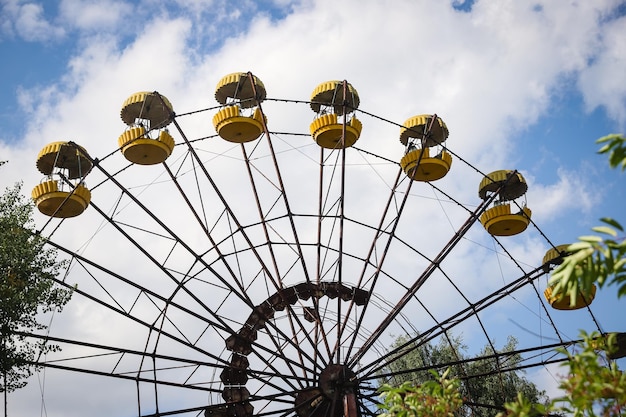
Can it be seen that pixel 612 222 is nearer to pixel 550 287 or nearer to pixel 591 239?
pixel 591 239

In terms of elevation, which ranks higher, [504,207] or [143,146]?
[143,146]

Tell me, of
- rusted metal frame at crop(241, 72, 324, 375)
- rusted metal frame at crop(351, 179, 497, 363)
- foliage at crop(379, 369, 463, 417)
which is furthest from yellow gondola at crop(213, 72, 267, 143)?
foliage at crop(379, 369, 463, 417)

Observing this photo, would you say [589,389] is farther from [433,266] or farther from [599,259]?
[433,266]

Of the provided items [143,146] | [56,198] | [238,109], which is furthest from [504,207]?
[56,198]

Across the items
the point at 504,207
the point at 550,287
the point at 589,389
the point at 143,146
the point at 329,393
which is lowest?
the point at 589,389

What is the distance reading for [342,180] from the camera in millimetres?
17844

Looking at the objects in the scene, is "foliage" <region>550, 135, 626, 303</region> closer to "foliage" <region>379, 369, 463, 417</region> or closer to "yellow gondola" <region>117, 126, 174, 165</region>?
"foliage" <region>379, 369, 463, 417</region>

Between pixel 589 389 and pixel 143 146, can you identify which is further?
pixel 143 146

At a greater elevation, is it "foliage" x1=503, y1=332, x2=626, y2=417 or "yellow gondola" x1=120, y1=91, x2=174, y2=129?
"yellow gondola" x1=120, y1=91, x2=174, y2=129

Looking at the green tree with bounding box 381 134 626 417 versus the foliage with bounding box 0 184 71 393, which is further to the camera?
the foliage with bounding box 0 184 71 393

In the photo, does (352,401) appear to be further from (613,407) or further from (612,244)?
(612,244)

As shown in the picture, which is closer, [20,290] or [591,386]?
[591,386]

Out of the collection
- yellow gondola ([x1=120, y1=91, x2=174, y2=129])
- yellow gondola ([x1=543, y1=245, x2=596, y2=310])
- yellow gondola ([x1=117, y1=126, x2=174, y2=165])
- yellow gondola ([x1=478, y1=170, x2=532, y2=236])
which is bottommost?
yellow gondola ([x1=543, y1=245, x2=596, y2=310])

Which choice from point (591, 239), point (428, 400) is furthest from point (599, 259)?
point (428, 400)
